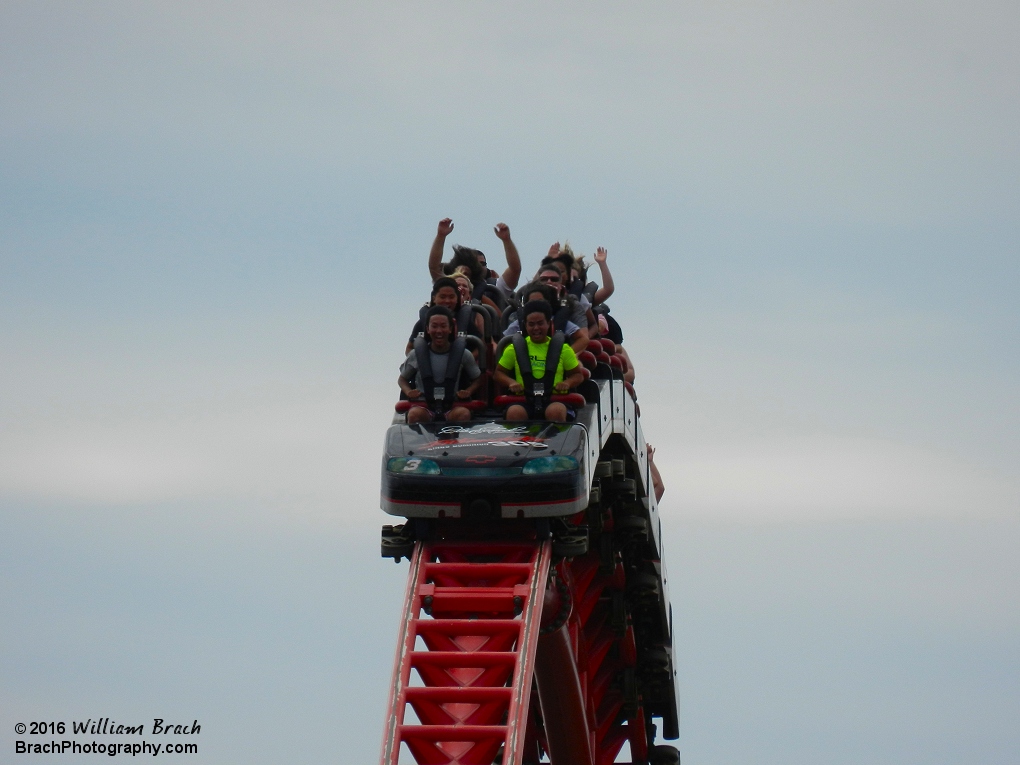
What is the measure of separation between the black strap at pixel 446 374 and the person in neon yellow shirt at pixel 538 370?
0.40m

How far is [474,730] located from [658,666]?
27.1 ft

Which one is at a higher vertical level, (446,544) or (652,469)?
(652,469)

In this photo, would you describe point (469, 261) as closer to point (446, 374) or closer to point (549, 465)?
point (446, 374)

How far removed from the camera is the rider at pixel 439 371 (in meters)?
14.7

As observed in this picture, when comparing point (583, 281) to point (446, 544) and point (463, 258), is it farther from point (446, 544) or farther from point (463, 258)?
point (446, 544)

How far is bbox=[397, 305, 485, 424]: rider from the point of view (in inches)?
580

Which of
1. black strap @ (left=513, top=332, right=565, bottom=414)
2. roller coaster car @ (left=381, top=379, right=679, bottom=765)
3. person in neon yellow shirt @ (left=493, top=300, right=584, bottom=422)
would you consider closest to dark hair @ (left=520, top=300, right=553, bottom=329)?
person in neon yellow shirt @ (left=493, top=300, right=584, bottom=422)

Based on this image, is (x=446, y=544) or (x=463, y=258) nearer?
(x=446, y=544)

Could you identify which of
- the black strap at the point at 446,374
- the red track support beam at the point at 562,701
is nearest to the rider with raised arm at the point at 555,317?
the black strap at the point at 446,374

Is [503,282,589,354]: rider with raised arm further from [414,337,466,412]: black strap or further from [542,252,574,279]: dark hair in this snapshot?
[414,337,466,412]: black strap

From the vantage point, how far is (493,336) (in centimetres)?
1673

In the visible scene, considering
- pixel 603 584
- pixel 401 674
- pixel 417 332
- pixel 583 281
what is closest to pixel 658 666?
pixel 603 584

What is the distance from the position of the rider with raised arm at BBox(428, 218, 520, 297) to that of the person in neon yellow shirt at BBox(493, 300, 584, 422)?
1.73 metres

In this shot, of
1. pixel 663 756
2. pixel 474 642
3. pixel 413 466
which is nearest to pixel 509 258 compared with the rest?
pixel 413 466
